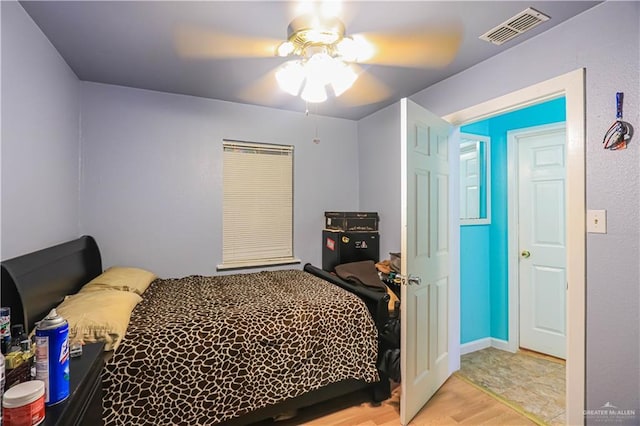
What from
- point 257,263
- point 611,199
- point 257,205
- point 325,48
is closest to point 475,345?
point 611,199

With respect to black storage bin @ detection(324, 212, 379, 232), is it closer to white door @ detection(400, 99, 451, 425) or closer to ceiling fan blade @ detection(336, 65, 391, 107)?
white door @ detection(400, 99, 451, 425)

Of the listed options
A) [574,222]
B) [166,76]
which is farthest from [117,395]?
[574,222]

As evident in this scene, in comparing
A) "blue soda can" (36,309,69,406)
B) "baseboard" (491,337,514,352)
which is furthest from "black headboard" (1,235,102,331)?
"baseboard" (491,337,514,352)

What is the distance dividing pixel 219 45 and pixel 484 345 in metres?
3.68

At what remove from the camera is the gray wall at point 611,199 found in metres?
1.47

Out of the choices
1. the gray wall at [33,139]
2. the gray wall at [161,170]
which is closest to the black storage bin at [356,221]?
the gray wall at [161,170]

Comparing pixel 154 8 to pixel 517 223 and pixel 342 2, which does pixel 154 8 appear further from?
pixel 517 223

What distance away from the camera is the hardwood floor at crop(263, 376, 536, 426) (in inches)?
79.0

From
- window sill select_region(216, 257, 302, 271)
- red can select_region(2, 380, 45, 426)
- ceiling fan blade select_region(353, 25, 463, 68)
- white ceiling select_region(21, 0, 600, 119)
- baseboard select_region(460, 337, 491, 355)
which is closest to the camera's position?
red can select_region(2, 380, 45, 426)

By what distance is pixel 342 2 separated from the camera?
1.56m

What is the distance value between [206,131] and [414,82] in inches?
81.8

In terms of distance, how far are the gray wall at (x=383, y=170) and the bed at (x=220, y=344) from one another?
3.41 feet

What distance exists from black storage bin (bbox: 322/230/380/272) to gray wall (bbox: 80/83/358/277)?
0.43 m

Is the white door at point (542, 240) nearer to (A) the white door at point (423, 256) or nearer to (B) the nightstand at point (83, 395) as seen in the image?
(A) the white door at point (423, 256)
